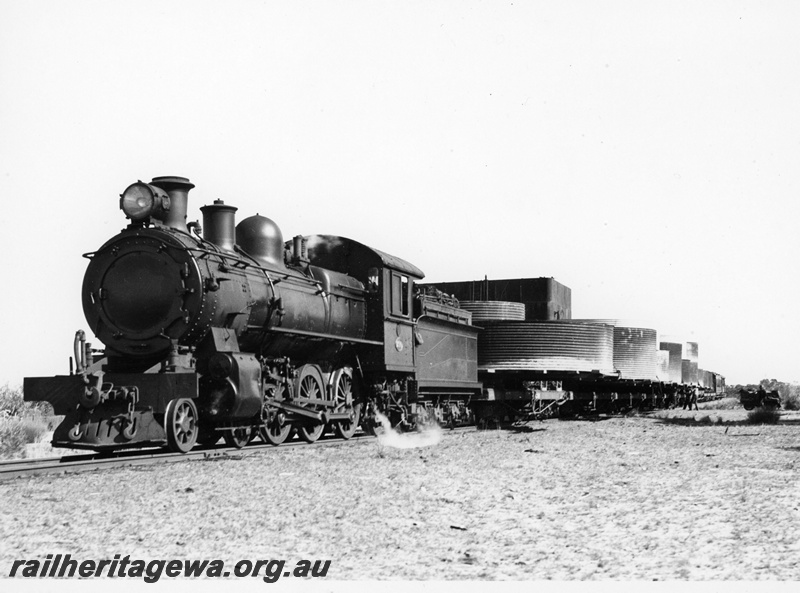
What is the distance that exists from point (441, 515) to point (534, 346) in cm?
1465

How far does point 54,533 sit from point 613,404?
994 inches

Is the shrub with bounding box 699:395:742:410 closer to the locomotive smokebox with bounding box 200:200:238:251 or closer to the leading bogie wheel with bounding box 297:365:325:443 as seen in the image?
the leading bogie wheel with bounding box 297:365:325:443

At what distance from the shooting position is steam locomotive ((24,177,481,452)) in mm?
10859

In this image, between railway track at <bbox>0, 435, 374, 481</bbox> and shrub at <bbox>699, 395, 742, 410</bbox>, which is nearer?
railway track at <bbox>0, 435, 374, 481</bbox>

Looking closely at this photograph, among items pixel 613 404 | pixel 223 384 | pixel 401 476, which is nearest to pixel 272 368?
pixel 223 384

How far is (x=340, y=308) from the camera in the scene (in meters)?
15.0

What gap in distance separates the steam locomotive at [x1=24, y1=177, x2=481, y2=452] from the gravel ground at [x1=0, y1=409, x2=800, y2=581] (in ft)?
4.71

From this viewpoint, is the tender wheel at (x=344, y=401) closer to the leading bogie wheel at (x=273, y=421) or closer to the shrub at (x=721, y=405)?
the leading bogie wheel at (x=273, y=421)

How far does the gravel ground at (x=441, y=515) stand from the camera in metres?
5.20

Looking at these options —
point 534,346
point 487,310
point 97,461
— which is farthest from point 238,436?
point 487,310

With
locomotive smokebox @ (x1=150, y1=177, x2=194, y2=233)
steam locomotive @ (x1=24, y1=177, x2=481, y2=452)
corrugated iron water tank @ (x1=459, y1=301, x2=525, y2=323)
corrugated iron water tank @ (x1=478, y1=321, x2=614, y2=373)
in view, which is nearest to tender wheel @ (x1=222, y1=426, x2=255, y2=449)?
steam locomotive @ (x1=24, y1=177, x2=481, y2=452)

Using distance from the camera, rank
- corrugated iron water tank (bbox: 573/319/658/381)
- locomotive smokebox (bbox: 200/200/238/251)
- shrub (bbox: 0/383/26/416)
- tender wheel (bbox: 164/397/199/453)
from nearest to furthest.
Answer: tender wheel (bbox: 164/397/199/453)
locomotive smokebox (bbox: 200/200/238/251)
shrub (bbox: 0/383/26/416)
corrugated iron water tank (bbox: 573/319/658/381)

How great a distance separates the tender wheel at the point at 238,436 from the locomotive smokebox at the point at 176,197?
293 cm

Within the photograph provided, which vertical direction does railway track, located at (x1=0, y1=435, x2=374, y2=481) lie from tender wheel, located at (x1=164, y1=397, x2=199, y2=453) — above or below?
below
